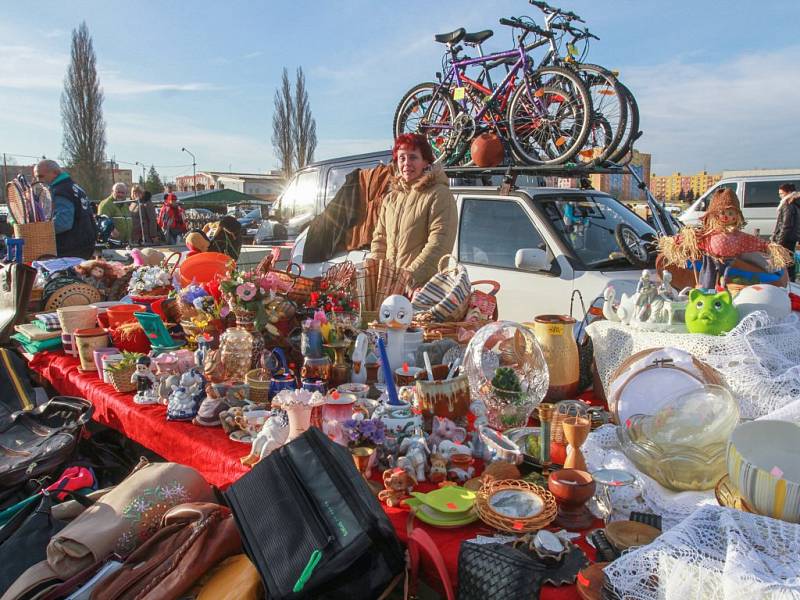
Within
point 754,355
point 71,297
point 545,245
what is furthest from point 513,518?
point 71,297

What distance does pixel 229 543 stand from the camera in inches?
57.4

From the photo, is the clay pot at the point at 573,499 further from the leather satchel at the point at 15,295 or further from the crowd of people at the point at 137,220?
the crowd of people at the point at 137,220

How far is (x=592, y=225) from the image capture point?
171 inches

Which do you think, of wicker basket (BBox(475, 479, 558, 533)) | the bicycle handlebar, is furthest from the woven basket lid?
the bicycle handlebar

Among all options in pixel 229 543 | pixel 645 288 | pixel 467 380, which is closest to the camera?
Result: pixel 229 543

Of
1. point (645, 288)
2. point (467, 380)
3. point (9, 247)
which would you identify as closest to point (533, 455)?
point (467, 380)

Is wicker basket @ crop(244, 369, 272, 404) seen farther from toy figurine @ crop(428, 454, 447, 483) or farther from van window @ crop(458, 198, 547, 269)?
van window @ crop(458, 198, 547, 269)

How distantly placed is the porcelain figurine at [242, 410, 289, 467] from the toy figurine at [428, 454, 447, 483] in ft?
1.59

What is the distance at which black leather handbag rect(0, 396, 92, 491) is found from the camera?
7.00ft

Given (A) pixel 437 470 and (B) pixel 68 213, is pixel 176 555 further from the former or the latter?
(B) pixel 68 213

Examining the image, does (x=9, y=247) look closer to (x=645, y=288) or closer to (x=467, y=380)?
(x=467, y=380)

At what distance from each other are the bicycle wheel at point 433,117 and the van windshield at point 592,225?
5.20ft

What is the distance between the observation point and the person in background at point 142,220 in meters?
10.3

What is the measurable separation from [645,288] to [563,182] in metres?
3.66
